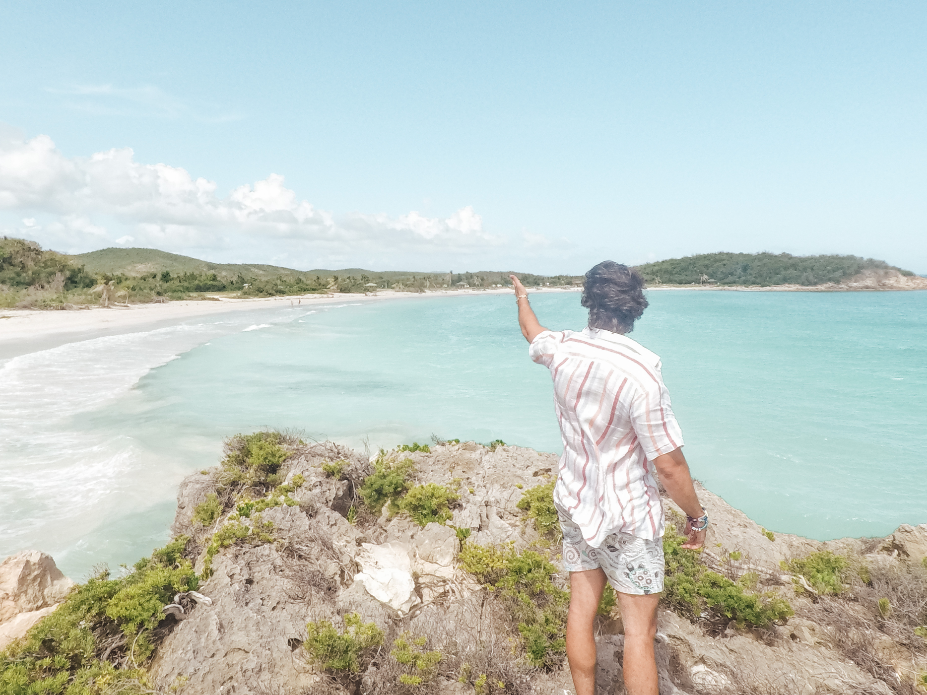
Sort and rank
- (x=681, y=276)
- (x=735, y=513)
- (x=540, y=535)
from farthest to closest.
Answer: (x=681, y=276) < (x=735, y=513) < (x=540, y=535)

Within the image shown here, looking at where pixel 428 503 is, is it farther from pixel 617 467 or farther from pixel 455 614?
pixel 617 467

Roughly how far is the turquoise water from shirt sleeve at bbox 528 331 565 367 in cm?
594

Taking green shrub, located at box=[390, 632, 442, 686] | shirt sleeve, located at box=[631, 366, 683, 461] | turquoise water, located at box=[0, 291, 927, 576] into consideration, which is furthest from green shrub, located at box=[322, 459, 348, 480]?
shirt sleeve, located at box=[631, 366, 683, 461]

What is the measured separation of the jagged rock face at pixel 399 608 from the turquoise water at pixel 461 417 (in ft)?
10.3

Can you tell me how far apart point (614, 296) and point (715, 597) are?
2429mm

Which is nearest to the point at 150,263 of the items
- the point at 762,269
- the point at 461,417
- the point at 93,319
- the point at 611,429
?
the point at 93,319

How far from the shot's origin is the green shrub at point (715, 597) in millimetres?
3248

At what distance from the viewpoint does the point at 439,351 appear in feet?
86.7

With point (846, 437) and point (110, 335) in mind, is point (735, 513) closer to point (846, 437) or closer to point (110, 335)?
point (846, 437)

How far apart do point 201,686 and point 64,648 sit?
3.02 ft

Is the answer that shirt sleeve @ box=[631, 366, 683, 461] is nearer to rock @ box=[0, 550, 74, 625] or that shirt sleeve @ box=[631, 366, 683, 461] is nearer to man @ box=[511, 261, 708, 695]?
man @ box=[511, 261, 708, 695]

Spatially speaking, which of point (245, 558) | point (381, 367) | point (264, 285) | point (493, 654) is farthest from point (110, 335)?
point (264, 285)

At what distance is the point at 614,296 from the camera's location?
7.34 feet

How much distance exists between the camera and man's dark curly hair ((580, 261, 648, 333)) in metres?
2.23
